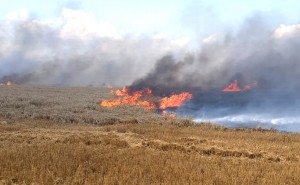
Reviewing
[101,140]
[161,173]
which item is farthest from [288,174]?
[101,140]

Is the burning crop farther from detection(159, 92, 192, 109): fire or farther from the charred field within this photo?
the charred field

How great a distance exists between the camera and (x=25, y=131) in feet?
75.0

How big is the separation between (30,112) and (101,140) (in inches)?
805

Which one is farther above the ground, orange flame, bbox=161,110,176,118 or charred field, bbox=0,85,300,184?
orange flame, bbox=161,110,176,118

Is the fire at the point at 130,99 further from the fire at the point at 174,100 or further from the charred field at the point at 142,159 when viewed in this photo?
the charred field at the point at 142,159

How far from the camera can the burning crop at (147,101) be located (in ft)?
138

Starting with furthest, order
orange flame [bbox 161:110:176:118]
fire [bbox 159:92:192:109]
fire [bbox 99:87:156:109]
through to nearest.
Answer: fire [bbox 99:87:156:109] → fire [bbox 159:92:192:109] → orange flame [bbox 161:110:176:118]

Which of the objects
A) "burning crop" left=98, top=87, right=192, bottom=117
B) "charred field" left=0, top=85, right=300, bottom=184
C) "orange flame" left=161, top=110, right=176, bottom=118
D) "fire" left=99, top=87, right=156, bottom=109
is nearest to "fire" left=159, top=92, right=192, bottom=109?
"burning crop" left=98, top=87, right=192, bottom=117

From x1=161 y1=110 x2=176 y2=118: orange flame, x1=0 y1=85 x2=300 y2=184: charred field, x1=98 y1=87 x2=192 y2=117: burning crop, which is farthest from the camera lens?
x1=98 y1=87 x2=192 y2=117: burning crop

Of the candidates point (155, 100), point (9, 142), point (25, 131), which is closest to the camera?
point (9, 142)

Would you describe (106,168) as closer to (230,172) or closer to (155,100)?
(230,172)

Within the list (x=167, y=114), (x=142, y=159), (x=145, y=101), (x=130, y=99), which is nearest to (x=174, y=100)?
(x=167, y=114)

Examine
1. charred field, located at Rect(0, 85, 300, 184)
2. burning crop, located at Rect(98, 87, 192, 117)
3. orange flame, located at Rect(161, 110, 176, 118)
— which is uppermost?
burning crop, located at Rect(98, 87, 192, 117)

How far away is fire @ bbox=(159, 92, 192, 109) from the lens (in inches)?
1642
